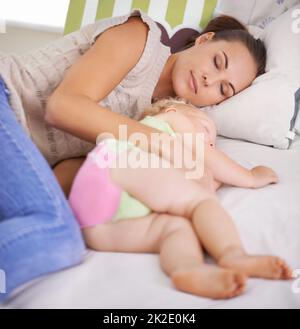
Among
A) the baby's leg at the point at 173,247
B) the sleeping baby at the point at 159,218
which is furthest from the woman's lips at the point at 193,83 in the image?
the baby's leg at the point at 173,247

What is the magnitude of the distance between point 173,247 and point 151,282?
0.06 meters

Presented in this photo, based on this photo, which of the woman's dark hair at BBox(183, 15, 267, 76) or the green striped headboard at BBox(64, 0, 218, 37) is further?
the green striped headboard at BBox(64, 0, 218, 37)

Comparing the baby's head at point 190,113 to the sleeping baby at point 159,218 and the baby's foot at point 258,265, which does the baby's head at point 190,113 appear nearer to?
the sleeping baby at point 159,218

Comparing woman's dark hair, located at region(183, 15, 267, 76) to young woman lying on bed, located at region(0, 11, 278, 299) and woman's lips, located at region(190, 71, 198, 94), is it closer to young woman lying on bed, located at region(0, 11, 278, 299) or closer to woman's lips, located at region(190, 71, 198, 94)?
young woman lying on bed, located at region(0, 11, 278, 299)

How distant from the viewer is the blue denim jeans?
62 centimetres

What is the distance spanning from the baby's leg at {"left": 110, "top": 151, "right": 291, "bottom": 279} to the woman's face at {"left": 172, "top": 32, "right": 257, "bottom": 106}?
0.43m

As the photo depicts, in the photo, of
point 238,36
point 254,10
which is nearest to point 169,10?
point 254,10

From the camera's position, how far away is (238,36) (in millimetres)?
1212

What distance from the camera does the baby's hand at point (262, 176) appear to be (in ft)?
3.01

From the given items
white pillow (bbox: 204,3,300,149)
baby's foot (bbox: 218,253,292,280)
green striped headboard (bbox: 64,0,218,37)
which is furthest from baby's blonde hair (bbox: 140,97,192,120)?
green striped headboard (bbox: 64,0,218,37)

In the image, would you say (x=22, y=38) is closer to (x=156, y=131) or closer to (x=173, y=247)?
(x=156, y=131)

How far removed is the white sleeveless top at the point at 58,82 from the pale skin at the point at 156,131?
0.04 meters

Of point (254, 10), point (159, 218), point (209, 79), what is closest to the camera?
point (159, 218)

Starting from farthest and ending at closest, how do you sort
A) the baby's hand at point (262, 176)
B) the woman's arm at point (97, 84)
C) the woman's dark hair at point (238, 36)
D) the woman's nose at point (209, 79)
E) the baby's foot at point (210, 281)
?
the woman's dark hair at point (238, 36) < the woman's nose at point (209, 79) < the baby's hand at point (262, 176) < the woman's arm at point (97, 84) < the baby's foot at point (210, 281)
